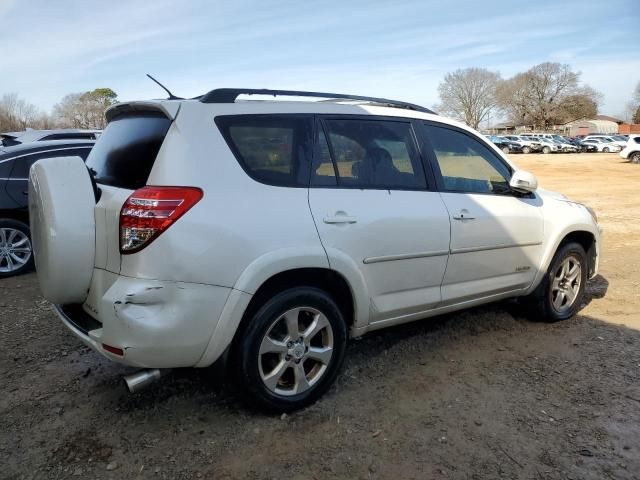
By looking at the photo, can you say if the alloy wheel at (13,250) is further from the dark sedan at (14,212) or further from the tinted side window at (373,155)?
the tinted side window at (373,155)

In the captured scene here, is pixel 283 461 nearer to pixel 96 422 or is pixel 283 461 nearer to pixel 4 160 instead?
pixel 96 422

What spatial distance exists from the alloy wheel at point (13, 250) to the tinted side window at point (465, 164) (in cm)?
533

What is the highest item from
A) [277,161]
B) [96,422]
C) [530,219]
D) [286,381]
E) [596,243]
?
[277,161]

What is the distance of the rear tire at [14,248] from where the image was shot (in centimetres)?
631

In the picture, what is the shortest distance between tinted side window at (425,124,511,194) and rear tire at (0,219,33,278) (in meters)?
5.17

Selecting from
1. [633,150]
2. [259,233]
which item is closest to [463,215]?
[259,233]

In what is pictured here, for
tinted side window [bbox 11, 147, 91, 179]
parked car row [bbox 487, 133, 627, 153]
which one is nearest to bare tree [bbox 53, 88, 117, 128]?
parked car row [bbox 487, 133, 627, 153]

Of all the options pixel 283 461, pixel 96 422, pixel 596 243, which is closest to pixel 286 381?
pixel 283 461

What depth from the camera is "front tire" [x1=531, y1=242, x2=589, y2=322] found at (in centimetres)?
435

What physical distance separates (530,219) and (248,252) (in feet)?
8.09

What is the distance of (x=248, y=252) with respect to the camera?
2641 millimetres

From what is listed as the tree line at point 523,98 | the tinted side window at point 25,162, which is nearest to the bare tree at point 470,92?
the tree line at point 523,98

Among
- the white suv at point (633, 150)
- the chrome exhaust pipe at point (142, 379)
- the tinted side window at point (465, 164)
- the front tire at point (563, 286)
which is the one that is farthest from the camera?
the white suv at point (633, 150)

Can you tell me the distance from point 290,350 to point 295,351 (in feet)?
0.11
